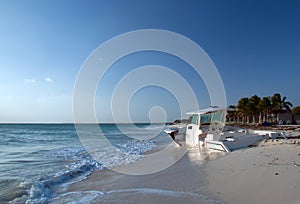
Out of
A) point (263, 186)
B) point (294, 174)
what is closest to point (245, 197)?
point (263, 186)

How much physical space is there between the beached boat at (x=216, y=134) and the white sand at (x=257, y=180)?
3439 millimetres

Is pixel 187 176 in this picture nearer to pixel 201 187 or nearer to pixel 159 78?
pixel 201 187

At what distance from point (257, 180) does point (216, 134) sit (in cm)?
710

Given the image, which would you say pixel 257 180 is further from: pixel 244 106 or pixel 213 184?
pixel 244 106

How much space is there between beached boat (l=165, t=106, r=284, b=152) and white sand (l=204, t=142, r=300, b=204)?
11.3ft

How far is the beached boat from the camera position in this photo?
1145cm

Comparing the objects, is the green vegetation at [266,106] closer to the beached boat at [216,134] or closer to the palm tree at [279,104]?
the palm tree at [279,104]

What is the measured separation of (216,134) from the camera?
12.5m

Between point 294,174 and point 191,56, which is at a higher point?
point 191,56

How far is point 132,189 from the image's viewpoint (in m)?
5.72

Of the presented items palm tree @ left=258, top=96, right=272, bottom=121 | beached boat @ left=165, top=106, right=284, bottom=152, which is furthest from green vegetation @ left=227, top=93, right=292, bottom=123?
beached boat @ left=165, top=106, right=284, bottom=152

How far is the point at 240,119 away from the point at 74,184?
76943 millimetres

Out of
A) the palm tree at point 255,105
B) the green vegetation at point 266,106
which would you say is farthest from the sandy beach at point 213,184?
the palm tree at point 255,105

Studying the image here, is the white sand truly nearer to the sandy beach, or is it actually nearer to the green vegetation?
the sandy beach
